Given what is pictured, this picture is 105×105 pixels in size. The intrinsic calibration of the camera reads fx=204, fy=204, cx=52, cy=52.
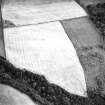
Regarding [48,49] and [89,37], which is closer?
[48,49]

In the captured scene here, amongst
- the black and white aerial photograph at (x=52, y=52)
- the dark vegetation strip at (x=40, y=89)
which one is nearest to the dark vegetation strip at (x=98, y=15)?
the black and white aerial photograph at (x=52, y=52)

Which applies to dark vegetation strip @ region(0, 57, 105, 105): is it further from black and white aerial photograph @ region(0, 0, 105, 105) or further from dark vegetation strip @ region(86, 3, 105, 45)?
dark vegetation strip @ region(86, 3, 105, 45)

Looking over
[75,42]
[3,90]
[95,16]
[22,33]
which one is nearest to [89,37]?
[75,42]

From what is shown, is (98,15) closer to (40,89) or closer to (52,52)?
(52,52)

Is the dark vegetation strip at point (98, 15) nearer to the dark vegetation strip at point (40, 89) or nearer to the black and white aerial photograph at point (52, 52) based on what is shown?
the black and white aerial photograph at point (52, 52)

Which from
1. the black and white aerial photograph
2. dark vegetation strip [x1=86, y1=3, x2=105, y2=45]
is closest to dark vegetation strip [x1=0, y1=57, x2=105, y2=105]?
the black and white aerial photograph

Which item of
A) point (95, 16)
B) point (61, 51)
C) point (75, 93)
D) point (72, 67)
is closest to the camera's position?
point (75, 93)

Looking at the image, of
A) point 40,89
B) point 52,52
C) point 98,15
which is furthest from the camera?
point 98,15

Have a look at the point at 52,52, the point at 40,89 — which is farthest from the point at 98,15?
the point at 40,89

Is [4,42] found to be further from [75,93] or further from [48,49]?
[75,93]
